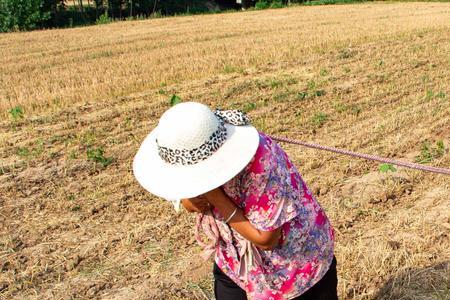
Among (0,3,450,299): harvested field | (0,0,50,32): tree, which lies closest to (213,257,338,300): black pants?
(0,3,450,299): harvested field

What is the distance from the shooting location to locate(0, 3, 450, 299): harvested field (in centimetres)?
373

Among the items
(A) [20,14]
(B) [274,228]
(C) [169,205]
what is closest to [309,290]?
(B) [274,228]

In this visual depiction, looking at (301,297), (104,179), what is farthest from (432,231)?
(104,179)

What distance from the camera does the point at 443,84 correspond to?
349 inches

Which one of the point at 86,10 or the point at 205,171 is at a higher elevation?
the point at 86,10

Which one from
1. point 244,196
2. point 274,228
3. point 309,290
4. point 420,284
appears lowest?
point 420,284

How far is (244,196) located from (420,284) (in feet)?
6.86

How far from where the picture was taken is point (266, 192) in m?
1.77

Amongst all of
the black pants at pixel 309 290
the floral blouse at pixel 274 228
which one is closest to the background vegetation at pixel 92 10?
the black pants at pixel 309 290

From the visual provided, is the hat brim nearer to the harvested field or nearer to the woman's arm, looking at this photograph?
the woman's arm

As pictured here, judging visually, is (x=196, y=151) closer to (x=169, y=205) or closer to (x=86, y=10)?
(x=169, y=205)

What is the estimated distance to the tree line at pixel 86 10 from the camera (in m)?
28.9

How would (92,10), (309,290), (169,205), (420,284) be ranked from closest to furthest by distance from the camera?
(309,290) → (420,284) → (169,205) → (92,10)

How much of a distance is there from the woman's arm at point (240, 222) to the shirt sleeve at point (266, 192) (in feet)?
0.07
